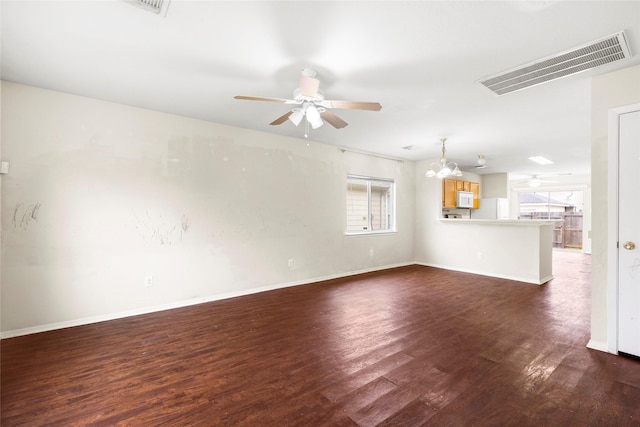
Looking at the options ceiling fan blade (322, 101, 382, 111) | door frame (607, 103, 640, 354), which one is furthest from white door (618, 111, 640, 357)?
ceiling fan blade (322, 101, 382, 111)

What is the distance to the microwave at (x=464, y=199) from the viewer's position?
702 cm

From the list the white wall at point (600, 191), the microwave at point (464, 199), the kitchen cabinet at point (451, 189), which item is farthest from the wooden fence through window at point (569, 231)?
the white wall at point (600, 191)

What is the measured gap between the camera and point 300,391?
→ 1.94 metres

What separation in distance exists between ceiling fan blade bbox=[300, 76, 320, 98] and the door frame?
2604mm

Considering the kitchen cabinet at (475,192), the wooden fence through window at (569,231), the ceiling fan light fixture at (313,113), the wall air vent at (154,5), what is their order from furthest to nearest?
1. the wooden fence through window at (569,231)
2. the kitchen cabinet at (475,192)
3. the ceiling fan light fixture at (313,113)
4. the wall air vent at (154,5)

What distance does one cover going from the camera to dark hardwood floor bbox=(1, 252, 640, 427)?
5.65 feet

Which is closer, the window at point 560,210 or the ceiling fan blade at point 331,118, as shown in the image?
the ceiling fan blade at point 331,118

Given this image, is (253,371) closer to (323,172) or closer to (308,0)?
(308,0)

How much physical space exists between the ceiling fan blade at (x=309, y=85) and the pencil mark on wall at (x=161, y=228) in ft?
8.01

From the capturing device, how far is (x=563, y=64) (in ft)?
7.61

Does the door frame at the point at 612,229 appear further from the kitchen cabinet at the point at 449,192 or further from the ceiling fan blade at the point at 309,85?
the kitchen cabinet at the point at 449,192

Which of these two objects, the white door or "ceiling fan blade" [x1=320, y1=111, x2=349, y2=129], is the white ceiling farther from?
the white door

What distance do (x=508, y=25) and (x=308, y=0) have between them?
1.36m

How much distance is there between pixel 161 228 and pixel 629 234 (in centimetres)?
482
